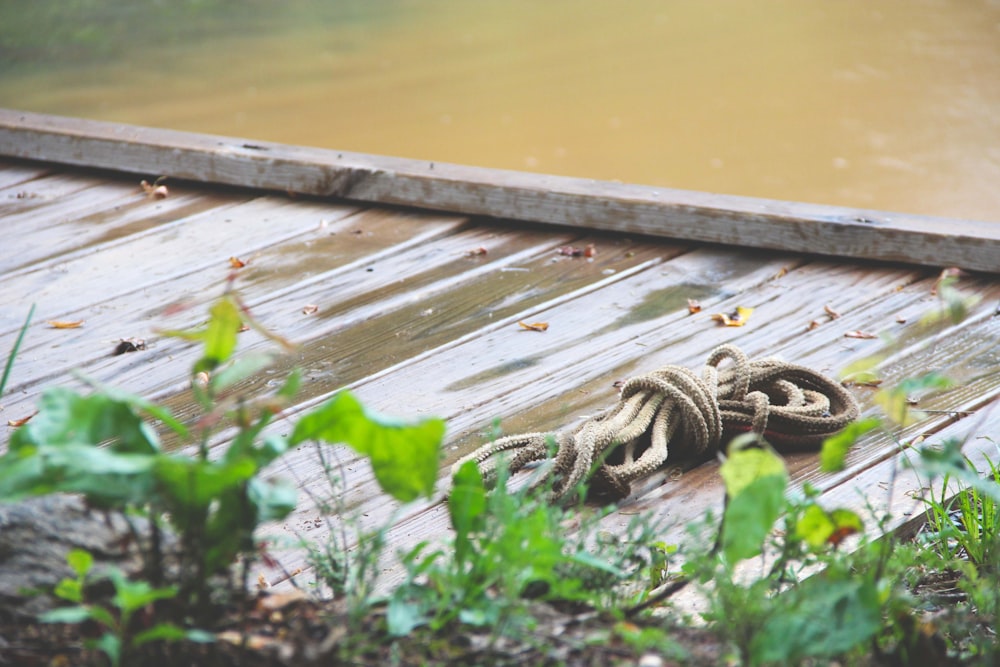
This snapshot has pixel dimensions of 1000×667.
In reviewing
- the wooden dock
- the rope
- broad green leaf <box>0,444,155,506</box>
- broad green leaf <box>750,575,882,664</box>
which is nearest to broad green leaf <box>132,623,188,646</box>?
broad green leaf <box>0,444,155,506</box>

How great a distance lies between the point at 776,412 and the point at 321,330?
100cm

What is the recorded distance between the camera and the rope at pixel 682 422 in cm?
169

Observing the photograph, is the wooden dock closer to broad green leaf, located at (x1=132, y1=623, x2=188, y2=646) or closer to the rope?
the rope

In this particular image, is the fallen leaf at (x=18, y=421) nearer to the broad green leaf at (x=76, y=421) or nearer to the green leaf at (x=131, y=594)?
the broad green leaf at (x=76, y=421)

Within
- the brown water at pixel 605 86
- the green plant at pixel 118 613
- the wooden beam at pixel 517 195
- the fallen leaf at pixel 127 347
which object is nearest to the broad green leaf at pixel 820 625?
the green plant at pixel 118 613

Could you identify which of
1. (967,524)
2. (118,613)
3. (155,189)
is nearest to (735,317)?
(967,524)

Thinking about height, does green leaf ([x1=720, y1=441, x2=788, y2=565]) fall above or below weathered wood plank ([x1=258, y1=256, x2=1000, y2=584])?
above

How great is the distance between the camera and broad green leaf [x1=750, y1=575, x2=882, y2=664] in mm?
904

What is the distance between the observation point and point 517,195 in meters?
2.89

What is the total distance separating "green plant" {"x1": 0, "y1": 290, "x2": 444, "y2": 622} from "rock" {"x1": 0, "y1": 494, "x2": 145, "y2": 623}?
0.03 m

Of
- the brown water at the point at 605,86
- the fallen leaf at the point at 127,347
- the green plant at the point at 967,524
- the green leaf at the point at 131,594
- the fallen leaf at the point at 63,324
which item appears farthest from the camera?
the brown water at the point at 605,86

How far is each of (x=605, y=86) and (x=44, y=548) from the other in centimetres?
767

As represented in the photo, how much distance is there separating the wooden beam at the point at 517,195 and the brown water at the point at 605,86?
3425mm

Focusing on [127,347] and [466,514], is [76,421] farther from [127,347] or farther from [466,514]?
[127,347]
